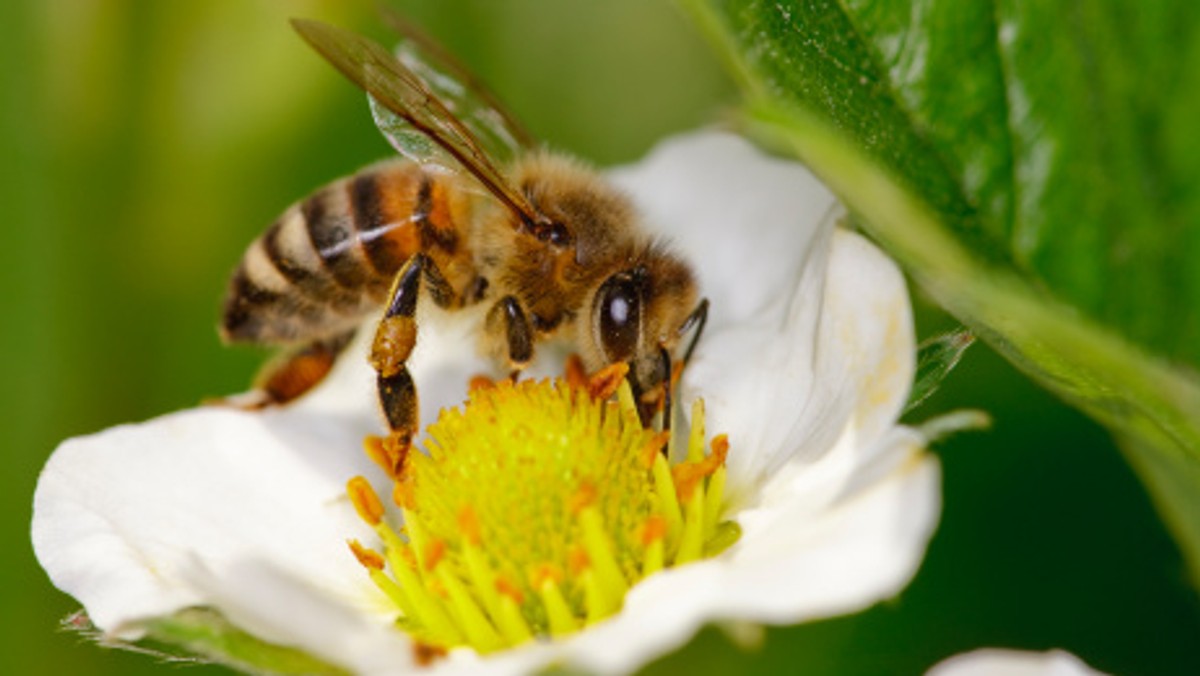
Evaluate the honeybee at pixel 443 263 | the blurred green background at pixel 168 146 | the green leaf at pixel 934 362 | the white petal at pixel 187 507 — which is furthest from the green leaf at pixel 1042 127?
the blurred green background at pixel 168 146

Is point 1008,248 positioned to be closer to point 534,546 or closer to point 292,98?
point 534,546

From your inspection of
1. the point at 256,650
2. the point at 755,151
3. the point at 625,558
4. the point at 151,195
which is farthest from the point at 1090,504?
the point at 151,195

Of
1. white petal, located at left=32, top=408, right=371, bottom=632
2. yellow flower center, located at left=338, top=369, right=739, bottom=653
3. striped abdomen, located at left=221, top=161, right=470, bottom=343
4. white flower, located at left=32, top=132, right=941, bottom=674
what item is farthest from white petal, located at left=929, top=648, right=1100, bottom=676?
striped abdomen, located at left=221, top=161, right=470, bottom=343

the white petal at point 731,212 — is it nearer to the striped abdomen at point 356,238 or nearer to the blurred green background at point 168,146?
the striped abdomen at point 356,238

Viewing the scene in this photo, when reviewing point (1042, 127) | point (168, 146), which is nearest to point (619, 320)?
point (1042, 127)

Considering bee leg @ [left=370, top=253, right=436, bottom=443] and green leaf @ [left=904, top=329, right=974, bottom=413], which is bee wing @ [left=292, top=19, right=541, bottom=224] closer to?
bee leg @ [left=370, top=253, right=436, bottom=443]

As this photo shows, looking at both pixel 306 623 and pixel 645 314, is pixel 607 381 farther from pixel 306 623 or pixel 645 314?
pixel 306 623
